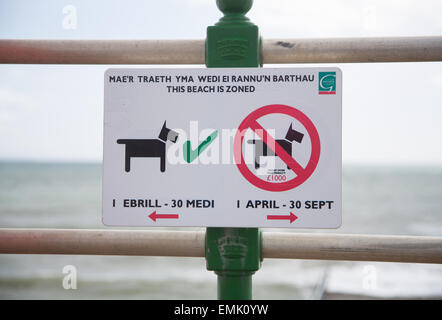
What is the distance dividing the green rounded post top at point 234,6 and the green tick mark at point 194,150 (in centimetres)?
37

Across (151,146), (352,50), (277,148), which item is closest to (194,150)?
(151,146)

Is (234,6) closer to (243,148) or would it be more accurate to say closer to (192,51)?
(192,51)

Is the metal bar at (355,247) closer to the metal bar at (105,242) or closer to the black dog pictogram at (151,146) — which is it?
the metal bar at (105,242)

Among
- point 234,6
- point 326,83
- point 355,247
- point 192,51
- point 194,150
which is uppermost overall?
point 234,6

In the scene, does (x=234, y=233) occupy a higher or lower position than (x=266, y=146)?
lower

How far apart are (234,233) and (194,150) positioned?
27cm

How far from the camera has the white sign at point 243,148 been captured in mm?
1176

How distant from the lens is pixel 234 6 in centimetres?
122

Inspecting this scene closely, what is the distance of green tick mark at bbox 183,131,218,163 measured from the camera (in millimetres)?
1185

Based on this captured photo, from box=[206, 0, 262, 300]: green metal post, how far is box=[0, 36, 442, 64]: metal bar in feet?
0.14
